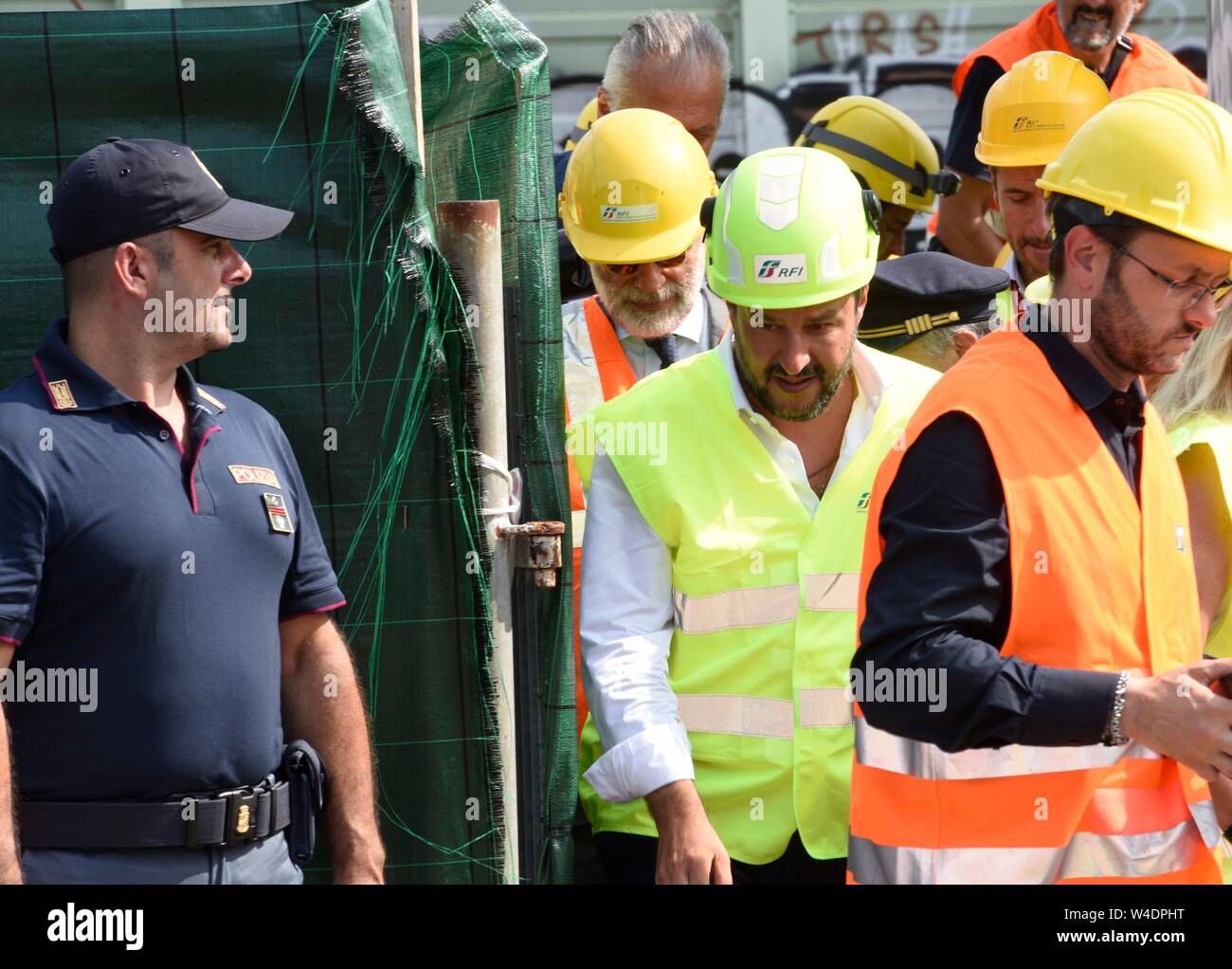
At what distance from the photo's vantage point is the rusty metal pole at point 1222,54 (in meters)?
4.75

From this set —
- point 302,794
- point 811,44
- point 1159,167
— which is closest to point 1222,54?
point 1159,167

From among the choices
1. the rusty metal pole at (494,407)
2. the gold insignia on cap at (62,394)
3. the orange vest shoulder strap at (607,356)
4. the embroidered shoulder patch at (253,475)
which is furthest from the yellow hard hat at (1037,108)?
the gold insignia on cap at (62,394)

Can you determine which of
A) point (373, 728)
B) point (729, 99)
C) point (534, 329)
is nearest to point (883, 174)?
point (534, 329)

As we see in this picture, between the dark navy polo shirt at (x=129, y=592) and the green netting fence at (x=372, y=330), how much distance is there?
0.67 meters

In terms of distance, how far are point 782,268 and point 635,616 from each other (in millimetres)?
775

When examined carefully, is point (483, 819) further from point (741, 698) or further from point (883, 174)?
point (883, 174)

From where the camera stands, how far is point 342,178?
375 centimetres

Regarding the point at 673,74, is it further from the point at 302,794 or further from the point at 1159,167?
the point at 302,794

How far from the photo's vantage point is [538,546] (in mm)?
3838

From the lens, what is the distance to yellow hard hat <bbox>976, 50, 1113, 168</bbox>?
4.68 metres

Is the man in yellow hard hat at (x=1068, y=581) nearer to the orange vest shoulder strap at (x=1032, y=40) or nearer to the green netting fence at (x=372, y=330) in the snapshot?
the green netting fence at (x=372, y=330)

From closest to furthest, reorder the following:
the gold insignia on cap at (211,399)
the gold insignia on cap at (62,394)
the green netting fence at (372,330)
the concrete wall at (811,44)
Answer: the gold insignia on cap at (62,394) < the gold insignia on cap at (211,399) < the green netting fence at (372,330) < the concrete wall at (811,44)

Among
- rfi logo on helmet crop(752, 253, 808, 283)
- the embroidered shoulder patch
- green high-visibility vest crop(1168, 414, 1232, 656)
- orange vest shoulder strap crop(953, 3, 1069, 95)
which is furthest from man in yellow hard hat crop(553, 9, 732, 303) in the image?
green high-visibility vest crop(1168, 414, 1232, 656)
